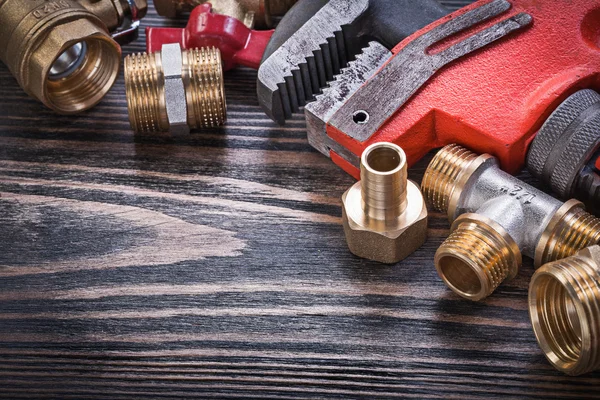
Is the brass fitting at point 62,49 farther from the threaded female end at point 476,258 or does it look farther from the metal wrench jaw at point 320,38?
the threaded female end at point 476,258

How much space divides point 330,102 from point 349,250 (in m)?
0.25

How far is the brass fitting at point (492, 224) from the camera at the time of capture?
1.15 meters

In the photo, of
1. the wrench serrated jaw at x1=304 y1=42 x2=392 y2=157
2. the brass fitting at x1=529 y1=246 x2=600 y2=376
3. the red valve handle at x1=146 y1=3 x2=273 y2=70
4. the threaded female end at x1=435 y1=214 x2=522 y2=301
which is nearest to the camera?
the brass fitting at x1=529 y1=246 x2=600 y2=376

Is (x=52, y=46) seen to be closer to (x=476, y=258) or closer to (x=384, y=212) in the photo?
(x=384, y=212)

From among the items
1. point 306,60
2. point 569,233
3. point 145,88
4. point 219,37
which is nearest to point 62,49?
point 145,88

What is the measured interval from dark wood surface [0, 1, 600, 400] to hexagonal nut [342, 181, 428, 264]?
0.02 m

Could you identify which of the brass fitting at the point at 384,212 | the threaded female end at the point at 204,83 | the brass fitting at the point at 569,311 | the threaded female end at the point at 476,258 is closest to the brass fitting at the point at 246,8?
the threaded female end at the point at 204,83

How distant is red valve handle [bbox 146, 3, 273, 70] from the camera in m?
1.51

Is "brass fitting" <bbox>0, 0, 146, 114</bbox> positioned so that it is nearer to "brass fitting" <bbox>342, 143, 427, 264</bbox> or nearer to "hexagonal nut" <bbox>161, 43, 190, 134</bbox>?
"hexagonal nut" <bbox>161, 43, 190, 134</bbox>

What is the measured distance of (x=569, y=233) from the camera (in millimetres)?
1171

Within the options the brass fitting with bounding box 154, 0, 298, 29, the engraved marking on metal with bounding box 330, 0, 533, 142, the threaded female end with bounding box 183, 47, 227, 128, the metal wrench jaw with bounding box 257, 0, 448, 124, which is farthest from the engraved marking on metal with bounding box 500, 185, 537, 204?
the brass fitting with bounding box 154, 0, 298, 29

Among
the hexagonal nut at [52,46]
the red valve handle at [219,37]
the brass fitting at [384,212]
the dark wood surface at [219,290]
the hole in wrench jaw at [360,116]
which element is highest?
the hexagonal nut at [52,46]

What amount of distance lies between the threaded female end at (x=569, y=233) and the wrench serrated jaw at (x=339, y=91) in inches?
15.3

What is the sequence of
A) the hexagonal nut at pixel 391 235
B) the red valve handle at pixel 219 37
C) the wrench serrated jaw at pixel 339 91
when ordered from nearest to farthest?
the hexagonal nut at pixel 391 235 → the wrench serrated jaw at pixel 339 91 → the red valve handle at pixel 219 37
